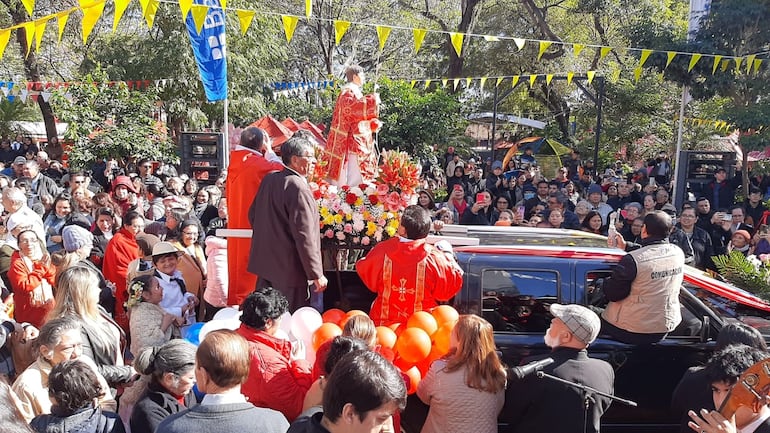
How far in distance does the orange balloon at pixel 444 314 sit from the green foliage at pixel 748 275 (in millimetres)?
2591

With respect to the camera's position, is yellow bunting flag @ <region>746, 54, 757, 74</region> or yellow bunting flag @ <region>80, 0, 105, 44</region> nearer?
yellow bunting flag @ <region>80, 0, 105, 44</region>

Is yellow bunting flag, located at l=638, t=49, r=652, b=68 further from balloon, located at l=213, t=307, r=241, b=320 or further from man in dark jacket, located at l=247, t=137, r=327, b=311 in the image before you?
balloon, located at l=213, t=307, r=241, b=320

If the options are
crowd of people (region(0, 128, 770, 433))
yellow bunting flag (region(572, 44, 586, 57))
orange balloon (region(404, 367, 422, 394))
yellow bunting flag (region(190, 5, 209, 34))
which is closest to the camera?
crowd of people (region(0, 128, 770, 433))

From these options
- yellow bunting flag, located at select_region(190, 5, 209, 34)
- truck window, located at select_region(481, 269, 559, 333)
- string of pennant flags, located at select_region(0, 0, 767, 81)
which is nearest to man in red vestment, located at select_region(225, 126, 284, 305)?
truck window, located at select_region(481, 269, 559, 333)

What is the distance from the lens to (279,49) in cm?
2055

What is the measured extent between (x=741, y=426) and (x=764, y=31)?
10.9m

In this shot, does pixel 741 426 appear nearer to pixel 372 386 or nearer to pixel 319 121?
pixel 372 386

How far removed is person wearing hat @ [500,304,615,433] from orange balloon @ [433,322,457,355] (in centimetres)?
62

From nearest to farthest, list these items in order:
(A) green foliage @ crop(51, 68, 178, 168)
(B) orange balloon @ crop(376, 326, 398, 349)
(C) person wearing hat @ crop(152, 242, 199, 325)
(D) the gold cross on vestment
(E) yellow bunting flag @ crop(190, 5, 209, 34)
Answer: (B) orange balloon @ crop(376, 326, 398, 349) → (D) the gold cross on vestment → (C) person wearing hat @ crop(152, 242, 199, 325) → (E) yellow bunting flag @ crop(190, 5, 209, 34) → (A) green foliage @ crop(51, 68, 178, 168)

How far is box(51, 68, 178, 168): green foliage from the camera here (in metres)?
12.9

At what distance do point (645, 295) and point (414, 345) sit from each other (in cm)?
152

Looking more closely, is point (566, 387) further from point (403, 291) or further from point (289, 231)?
point (289, 231)

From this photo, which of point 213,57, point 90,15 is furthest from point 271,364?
point 213,57

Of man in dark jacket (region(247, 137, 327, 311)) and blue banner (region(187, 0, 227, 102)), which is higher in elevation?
blue banner (region(187, 0, 227, 102))
